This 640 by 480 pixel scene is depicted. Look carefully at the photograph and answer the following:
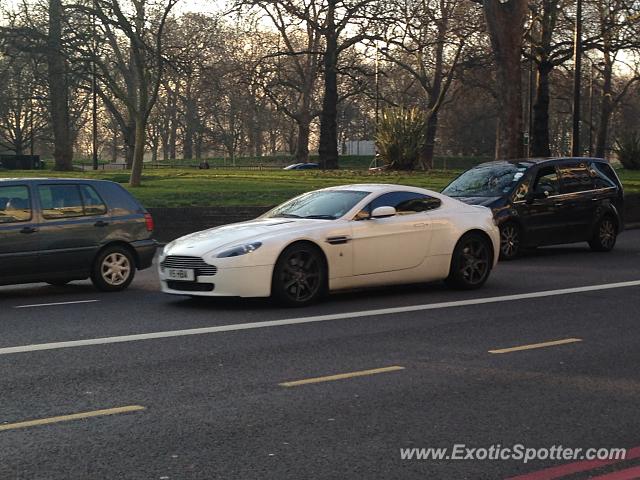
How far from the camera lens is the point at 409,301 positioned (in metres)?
12.6

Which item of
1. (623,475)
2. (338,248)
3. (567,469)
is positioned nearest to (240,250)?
(338,248)

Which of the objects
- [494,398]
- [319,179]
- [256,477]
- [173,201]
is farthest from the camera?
[319,179]

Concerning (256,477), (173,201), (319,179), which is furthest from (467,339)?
(319,179)

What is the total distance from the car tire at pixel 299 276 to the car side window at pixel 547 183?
7697mm

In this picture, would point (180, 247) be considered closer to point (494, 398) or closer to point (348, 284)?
point (348, 284)

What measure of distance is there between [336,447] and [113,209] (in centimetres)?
856

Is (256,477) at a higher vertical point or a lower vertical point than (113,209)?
lower

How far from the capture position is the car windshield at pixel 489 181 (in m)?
18.6

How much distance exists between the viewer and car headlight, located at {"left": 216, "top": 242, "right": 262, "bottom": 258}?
1142cm

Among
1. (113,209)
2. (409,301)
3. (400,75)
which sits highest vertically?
(400,75)

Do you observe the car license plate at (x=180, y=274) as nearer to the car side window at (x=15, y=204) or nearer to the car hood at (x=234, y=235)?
the car hood at (x=234, y=235)

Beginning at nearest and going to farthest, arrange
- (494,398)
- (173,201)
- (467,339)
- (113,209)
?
(494,398), (467,339), (113,209), (173,201)

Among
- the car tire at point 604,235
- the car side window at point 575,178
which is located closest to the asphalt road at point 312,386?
the car side window at point 575,178

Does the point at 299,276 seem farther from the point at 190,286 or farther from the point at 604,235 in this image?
the point at 604,235
